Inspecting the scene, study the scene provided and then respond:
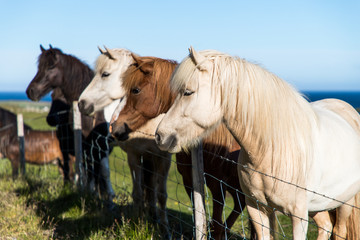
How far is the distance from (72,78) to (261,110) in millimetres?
4145

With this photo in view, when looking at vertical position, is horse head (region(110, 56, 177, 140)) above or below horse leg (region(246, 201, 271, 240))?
above

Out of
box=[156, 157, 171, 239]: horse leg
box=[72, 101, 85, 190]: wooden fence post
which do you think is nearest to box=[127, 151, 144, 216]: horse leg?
box=[156, 157, 171, 239]: horse leg

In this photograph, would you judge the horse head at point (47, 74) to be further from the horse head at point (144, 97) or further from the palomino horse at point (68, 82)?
the horse head at point (144, 97)

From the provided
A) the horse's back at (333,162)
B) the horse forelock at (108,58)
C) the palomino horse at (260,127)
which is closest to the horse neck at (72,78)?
the horse forelock at (108,58)

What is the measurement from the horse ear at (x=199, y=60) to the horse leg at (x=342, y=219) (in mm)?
1837

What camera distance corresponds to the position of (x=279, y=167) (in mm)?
2523

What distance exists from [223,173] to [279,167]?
3.21ft

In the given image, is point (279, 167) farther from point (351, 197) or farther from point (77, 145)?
point (77, 145)

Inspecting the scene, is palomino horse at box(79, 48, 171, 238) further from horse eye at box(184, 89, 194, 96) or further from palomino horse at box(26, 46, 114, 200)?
horse eye at box(184, 89, 194, 96)

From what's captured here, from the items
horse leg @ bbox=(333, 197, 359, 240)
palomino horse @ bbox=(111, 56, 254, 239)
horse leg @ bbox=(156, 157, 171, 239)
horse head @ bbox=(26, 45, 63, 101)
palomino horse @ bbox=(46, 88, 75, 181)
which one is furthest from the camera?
palomino horse @ bbox=(46, 88, 75, 181)

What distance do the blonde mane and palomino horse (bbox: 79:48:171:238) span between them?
193 centimetres

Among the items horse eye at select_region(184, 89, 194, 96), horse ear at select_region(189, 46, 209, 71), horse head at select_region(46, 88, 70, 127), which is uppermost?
horse ear at select_region(189, 46, 209, 71)

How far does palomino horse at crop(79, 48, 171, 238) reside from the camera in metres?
4.46

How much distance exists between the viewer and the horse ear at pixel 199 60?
8.23 feet
